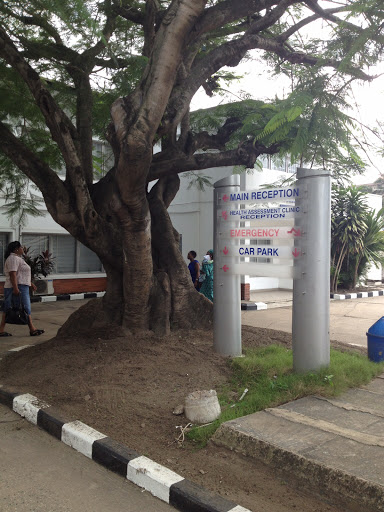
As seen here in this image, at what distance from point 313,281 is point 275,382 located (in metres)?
1.12

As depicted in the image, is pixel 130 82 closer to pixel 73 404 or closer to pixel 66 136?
pixel 66 136

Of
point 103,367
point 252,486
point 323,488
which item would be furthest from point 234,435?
point 103,367

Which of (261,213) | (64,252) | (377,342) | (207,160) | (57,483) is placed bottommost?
(57,483)

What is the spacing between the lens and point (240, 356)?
6.16 meters

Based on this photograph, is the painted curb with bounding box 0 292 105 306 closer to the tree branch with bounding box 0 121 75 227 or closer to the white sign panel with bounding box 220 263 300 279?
the tree branch with bounding box 0 121 75 227

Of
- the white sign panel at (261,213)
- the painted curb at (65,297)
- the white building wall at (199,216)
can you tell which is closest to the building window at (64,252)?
the painted curb at (65,297)

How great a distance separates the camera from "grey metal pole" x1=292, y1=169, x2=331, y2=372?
5.19 metres

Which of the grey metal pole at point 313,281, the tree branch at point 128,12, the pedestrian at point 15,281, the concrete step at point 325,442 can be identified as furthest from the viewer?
the pedestrian at point 15,281

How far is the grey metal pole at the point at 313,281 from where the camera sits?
519 centimetres

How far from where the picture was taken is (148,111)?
535 centimetres

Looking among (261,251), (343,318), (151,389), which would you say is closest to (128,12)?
(261,251)

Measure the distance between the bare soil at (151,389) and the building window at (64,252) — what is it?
885 cm

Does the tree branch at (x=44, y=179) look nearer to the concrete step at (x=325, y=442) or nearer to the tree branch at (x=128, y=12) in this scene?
the tree branch at (x=128, y=12)

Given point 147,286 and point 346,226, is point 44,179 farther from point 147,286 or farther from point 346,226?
point 346,226
